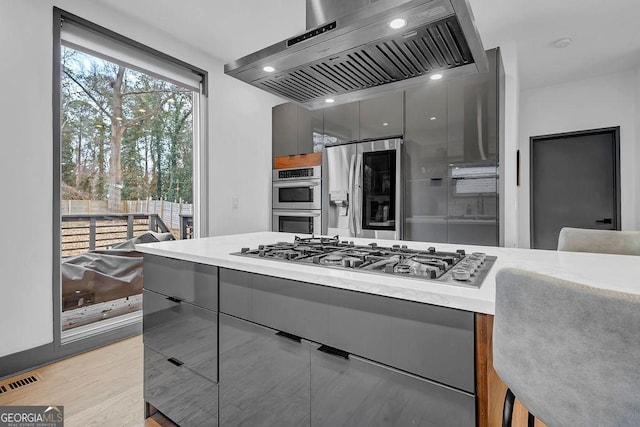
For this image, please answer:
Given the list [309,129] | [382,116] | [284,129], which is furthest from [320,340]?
[284,129]

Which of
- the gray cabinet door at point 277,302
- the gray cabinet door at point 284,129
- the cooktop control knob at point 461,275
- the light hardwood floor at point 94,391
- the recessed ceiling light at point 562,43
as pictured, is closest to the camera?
the cooktop control knob at point 461,275

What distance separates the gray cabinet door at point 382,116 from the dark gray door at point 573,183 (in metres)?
2.10

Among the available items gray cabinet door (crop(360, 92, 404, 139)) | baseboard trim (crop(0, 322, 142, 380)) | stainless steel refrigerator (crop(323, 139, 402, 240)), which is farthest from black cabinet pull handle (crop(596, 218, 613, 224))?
baseboard trim (crop(0, 322, 142, 380))

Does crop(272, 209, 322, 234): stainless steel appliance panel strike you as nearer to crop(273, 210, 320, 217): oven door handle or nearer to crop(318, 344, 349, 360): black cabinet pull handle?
crop(273, 210, 320, 217): oven door handle

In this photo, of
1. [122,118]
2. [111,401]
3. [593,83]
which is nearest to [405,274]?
[111,401]

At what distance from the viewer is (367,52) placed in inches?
52.0

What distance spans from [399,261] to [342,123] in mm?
2543

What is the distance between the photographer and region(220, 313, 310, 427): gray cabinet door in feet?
3.49

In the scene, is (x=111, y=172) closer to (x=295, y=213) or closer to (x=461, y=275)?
(x=295, y=213)

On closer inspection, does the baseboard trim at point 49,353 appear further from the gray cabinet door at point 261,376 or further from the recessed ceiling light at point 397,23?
the recessed ceiling light at point 397,23

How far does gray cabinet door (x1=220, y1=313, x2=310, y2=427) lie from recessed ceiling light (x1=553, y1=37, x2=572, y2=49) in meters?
3.40

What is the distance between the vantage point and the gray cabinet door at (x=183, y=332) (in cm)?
135

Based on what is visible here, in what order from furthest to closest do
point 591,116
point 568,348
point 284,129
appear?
point 284,129 < point 591,116 < point 568,348

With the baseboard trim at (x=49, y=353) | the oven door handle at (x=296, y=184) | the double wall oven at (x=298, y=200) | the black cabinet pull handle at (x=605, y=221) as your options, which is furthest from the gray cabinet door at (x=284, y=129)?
the black cabinet pull handle at (x=605, y=221)
